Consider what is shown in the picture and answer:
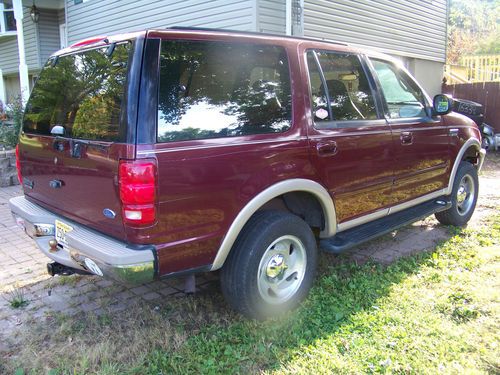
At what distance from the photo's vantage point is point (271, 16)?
338 inches

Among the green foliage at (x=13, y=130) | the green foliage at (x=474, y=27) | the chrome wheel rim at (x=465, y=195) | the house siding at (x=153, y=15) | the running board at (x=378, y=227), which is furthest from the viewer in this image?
the green foliage at (x=474, y=27)

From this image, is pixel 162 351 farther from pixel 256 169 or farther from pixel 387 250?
pixel 387 250

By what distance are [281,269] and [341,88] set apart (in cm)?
156

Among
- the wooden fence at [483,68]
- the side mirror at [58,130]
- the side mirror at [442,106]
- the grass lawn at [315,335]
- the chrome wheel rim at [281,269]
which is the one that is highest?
the wooden fence at [483,68]

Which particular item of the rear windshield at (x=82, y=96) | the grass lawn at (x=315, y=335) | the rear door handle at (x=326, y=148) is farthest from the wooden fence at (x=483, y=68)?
the rear windshield at (x=82, y=96)

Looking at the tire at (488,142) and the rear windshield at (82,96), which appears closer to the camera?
the rear windshield at (82,96)

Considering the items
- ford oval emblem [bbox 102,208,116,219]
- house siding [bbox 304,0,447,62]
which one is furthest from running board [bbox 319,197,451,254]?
house siding [bbox 304,0,447,62]

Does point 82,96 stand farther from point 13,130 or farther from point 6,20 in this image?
point 6,20

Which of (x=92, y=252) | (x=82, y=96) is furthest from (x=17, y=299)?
(x=82, y=96)

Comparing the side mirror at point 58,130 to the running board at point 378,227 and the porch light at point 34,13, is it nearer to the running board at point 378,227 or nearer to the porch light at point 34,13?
the running board at point 378,227

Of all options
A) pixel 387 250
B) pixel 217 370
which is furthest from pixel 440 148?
pixel 217 370

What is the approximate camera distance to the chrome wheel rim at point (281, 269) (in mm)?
3275

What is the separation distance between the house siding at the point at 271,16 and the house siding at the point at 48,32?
29.6 feet

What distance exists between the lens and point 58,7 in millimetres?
14258
